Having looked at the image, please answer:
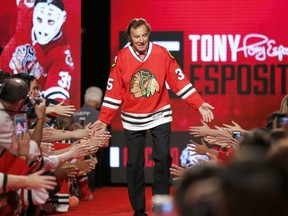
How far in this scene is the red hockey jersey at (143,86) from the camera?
20.7 feet

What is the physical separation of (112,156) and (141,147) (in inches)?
120

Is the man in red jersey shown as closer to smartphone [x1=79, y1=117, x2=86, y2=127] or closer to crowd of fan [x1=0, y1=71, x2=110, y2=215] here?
crowd of fan [x1=0, y1=71, x2=110, y2=215]

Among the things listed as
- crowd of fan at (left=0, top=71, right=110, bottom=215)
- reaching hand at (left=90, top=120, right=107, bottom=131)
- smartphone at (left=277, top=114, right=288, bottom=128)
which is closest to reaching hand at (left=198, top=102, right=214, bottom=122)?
reaching hand at (left=90, top=120, right=107, bottom=131)

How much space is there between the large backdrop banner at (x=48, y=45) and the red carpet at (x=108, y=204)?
3.50 ft

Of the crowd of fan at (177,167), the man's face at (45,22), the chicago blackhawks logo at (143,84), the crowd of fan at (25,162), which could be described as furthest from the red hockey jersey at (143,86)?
the man's face at (45,22)

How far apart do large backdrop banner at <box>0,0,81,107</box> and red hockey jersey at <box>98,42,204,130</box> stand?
256 cm

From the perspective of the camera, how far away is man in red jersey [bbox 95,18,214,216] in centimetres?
632

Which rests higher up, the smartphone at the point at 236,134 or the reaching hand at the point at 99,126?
the reaching hand at the point at 99,126

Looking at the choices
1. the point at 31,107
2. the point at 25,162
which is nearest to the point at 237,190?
the point at 25,162

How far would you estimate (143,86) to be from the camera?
20.6 ft

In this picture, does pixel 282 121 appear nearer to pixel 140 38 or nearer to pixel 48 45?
pixel 140 38

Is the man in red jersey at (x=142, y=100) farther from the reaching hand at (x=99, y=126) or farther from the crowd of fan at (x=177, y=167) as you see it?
the crowd of fan at (x=177, y=167)

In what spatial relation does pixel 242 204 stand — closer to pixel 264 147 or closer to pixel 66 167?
pixel 264 147

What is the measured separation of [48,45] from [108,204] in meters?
2.17
